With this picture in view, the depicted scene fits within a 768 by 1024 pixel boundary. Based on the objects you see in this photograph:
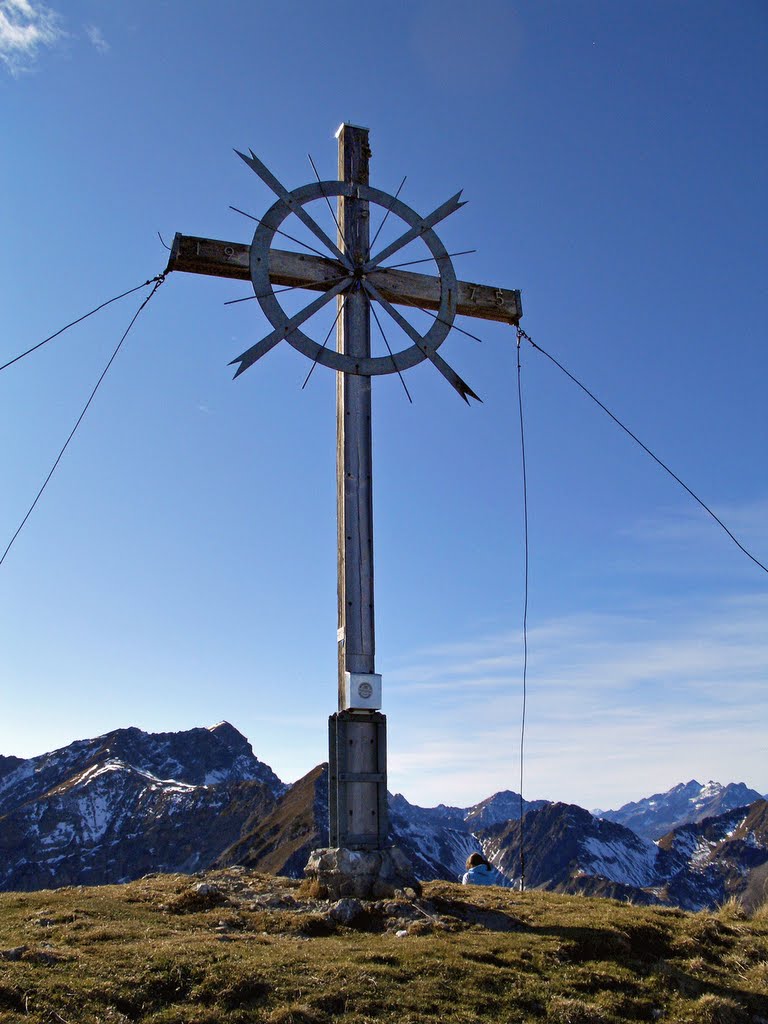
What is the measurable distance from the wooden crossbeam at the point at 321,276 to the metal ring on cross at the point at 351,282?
211 millimetres

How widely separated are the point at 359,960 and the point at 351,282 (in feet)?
42.7

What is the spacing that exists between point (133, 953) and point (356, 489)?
934 centimetres

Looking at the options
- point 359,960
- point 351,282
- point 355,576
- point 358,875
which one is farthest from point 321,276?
point 359,960

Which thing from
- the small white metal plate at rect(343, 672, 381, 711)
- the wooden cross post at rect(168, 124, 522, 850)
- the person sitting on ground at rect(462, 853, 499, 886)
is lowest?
the person sitting on ground at rect(462, 853, 499, 886)

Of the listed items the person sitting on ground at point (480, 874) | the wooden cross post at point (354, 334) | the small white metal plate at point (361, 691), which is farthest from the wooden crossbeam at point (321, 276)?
the person sitting on ground at point (480, 874)

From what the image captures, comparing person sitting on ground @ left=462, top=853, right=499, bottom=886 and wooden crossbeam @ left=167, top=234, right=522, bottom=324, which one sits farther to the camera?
person sitting on ground @ left=462, top=853, right=499, bottom=886

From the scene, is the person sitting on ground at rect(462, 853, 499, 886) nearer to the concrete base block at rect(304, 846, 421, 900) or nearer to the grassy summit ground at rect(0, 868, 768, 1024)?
the grassy summit ground at rect(0, 868, 768, 1024)

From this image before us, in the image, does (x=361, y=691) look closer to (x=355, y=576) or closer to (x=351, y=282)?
(x=355, y=576)

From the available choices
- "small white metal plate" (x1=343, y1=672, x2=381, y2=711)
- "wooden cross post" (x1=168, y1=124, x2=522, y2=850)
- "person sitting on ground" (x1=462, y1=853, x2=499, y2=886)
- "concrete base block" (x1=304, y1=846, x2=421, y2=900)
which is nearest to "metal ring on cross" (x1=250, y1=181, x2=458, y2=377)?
"wooden cross post" (x1=168, y1=124, x2=522, y2=850)

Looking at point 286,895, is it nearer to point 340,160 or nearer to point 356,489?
point 356,489

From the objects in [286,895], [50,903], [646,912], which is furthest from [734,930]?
[50,903]

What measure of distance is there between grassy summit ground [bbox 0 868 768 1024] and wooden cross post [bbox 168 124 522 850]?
238 centimetres

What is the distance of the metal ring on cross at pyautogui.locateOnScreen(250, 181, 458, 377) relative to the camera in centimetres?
1797

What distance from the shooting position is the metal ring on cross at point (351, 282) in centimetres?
1797
